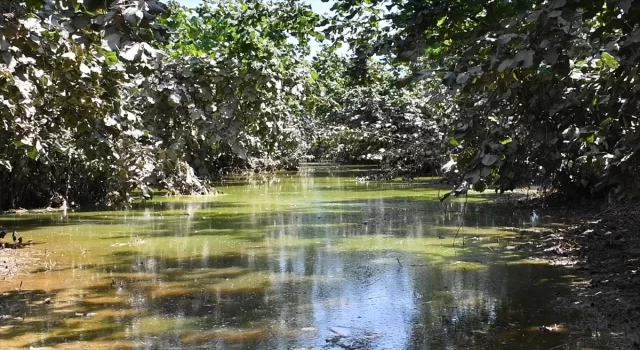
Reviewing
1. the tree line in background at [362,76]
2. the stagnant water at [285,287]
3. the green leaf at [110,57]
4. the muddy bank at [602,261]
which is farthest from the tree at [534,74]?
the green leaf at [110,57]

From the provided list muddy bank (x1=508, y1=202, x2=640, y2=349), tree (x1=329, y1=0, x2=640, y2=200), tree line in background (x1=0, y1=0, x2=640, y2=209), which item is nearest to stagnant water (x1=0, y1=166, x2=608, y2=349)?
muddy bank (x1=508, y1=202, x2=640, y2=349)

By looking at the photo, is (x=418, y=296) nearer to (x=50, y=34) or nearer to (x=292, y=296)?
(x=292, y=296)

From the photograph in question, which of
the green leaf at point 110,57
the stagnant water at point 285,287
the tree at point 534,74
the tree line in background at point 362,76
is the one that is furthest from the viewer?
the green leaf at point 110,57

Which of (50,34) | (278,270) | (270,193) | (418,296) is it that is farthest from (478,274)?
(270,193)

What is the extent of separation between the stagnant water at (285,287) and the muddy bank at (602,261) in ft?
0.84

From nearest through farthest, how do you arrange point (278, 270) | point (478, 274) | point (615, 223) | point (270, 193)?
point (478, 274), point (278, 270), point (615, 223), point (270, 193)

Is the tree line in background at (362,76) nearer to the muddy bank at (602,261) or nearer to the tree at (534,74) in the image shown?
the tree at (534,74)

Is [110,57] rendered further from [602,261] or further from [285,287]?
[602,261]

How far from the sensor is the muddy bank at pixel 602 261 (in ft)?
18.6

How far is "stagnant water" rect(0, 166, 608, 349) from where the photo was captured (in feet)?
→ 18.5

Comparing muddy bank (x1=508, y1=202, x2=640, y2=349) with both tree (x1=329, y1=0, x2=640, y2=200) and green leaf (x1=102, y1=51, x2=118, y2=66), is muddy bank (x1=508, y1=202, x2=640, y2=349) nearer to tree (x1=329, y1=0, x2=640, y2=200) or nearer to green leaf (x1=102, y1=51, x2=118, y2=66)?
tree (x1=329, y1=0, x2=640, y2=200)

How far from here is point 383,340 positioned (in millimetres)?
5449

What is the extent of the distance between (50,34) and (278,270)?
12.6ft

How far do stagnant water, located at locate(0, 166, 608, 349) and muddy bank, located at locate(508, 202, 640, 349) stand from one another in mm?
257
